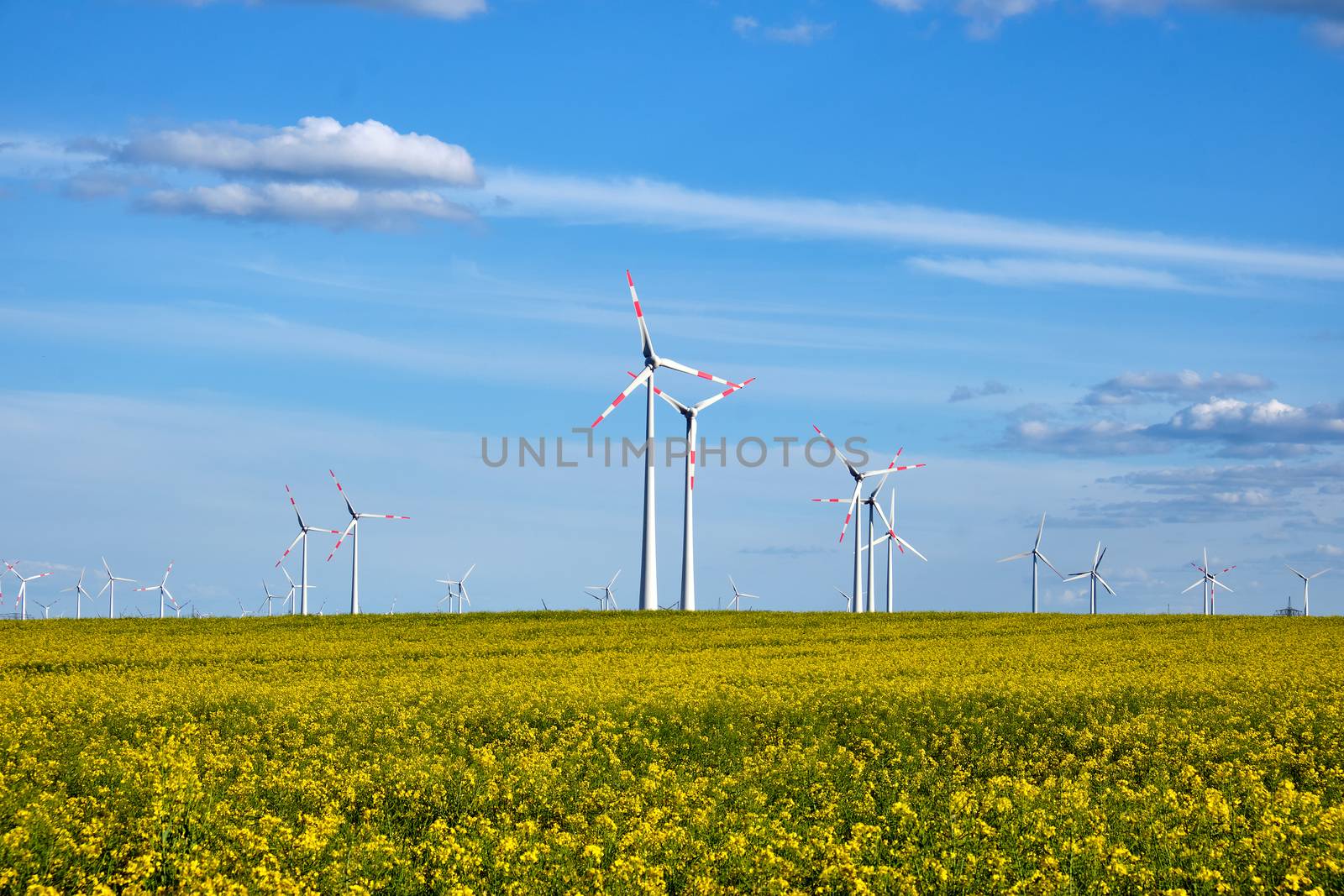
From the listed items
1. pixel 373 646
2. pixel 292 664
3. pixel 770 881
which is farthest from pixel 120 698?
pixel 770 881

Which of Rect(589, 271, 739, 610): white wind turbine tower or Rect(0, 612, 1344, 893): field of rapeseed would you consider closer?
Rect(0, 612, 1344, 893): field of rapeseed

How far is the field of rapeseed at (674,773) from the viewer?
1842 cm

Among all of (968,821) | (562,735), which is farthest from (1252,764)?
(562,735)

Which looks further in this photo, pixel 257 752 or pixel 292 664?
pixel 292 664

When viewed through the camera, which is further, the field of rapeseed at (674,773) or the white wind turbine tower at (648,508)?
the white wind turbine tower at (648,508)

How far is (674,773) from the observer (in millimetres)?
25547

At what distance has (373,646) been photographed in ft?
188

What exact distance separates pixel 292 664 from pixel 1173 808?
1446 inches

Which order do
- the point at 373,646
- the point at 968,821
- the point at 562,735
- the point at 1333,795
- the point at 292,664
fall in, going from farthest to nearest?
the point at 373,646 → the point at 292,664 → the point at 562,735 → the point at 1333,795 → the point at 968,821

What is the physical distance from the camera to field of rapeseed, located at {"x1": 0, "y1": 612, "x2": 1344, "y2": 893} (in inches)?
725

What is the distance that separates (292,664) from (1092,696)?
30.5 meters

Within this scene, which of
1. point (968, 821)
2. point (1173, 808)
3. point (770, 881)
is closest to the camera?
point (770, 881)

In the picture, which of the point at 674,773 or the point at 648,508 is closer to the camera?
the point at 674,773

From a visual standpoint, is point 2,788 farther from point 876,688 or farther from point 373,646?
point 373,646
